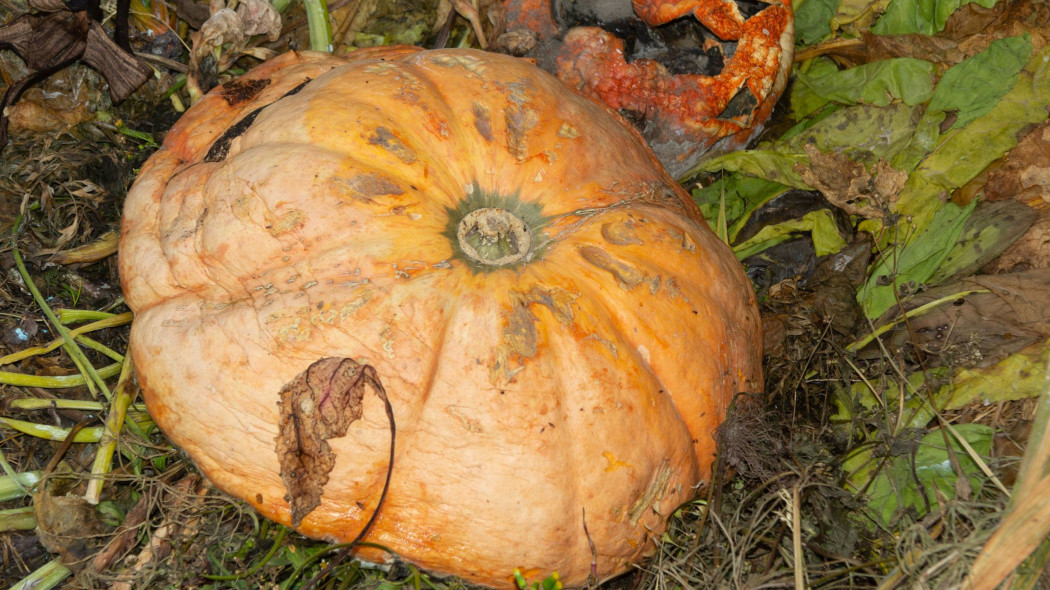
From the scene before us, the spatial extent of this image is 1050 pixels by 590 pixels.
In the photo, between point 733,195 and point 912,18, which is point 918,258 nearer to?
point 733,195

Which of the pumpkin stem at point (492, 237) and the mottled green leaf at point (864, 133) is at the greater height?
the pumpkin stem at point (492, 237)

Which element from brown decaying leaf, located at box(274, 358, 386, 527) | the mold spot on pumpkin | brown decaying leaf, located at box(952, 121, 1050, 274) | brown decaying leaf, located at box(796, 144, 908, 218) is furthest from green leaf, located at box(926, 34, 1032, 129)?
brown decaying leaf, located at box(274, 358, 386, 527)

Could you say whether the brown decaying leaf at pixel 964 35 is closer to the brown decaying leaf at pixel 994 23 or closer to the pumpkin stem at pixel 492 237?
the brown decaying leaf at pixel 994 23

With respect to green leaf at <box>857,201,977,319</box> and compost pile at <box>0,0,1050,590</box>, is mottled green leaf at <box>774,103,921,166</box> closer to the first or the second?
compost pile at <box>0,0,1050,590</box>

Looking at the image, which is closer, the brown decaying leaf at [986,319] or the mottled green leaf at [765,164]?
the brown decaying leaf at [986,319]

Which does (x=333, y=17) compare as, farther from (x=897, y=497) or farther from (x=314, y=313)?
(x=897, y=497)

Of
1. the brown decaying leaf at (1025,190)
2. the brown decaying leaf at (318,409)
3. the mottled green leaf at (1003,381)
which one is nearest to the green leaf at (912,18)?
the brown decaying leaf at (1025,190)
